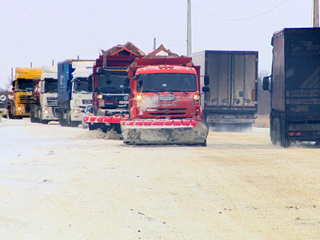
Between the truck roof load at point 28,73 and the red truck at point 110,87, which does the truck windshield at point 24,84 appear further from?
the red truck at point 110,87

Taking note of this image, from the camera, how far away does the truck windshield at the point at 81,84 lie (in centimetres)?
3566

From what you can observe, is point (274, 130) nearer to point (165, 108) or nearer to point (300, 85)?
point (300, 85)

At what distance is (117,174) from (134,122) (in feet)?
26.2

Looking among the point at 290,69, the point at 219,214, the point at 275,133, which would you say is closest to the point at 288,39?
the point at 290,69

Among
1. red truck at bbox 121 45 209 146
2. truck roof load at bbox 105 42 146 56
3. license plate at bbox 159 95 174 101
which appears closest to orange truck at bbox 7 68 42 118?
truck roof load at bbox 105 42 146 56

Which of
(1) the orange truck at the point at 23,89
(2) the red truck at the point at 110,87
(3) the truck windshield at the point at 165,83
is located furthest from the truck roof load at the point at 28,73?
(3) the truck windshield at the point at 165,83

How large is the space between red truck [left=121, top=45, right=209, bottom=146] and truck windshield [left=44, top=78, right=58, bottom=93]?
906 inches

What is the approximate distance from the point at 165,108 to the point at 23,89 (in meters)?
34.7

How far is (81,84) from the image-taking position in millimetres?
35969

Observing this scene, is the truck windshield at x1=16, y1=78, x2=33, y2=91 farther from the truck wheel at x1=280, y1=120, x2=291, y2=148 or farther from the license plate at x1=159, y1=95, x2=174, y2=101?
the truck wheel at x1=280, y1=120, x2=291, y2=148

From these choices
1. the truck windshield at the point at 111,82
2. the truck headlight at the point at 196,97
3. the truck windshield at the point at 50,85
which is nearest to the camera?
the truck headlight at the point at 196,97

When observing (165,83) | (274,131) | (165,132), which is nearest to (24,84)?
(165,83)

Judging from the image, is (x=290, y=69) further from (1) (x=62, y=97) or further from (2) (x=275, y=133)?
(1) (x=62, y=97)

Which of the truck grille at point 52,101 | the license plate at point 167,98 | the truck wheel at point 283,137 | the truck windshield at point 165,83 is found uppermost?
the truck windshield at point 165,83
